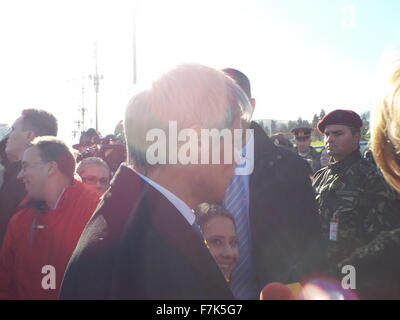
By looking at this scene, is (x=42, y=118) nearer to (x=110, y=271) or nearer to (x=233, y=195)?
(x=233, y=195)

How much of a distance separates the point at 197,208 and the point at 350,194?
145 centimetres

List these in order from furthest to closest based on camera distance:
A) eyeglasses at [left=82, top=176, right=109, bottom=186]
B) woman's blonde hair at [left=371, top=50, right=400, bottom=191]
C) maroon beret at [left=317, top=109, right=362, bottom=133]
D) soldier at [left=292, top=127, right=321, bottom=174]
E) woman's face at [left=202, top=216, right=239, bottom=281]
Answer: soldier at [left=292, top=127, right=321, bottom=174] < eyeglasses at [left=82, top=176, right=109, bottom=186] < maroon beret at [left=317, top=109, right=362, bottom=133] < woman's face at [left=202, top=216, right=239, bottom=281] < woman's blonde hair at [left=371, top=50, right=400, bottom=191]

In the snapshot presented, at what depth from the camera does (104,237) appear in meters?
1.15

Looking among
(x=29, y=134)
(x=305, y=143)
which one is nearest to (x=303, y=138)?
(x=305, y=143)

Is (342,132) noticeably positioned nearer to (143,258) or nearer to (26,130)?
(26,130)

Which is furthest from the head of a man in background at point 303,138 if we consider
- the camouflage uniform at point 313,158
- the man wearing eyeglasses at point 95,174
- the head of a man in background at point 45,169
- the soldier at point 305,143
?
the head of a man in background at point 45,169

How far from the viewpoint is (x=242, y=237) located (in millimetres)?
2527

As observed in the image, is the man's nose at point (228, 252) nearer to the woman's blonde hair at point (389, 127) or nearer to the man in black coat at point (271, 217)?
the man in black coat at point (271, 217)

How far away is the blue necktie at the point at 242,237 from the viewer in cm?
241

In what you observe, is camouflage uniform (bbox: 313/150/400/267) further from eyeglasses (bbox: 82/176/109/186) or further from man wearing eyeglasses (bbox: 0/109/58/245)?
man wearing eyeglasses (bbox: 0/109/58/245)

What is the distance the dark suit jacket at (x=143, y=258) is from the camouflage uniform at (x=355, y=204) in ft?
7.03

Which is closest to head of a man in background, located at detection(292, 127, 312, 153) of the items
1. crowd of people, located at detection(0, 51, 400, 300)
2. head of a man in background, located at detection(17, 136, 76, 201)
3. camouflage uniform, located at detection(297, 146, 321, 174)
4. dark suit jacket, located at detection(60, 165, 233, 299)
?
camouflage uniform, located at detection(297, 146, 321, 174)

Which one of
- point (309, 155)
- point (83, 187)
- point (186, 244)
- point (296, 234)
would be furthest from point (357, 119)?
point (309, 155)

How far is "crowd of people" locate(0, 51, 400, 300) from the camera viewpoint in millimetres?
1087
